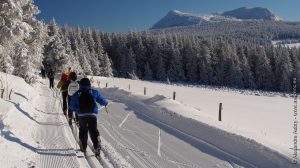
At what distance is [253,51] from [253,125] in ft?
284

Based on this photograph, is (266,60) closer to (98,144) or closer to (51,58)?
(51,58)

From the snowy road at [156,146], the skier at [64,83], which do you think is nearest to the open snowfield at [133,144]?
the snowy road at [156,146]

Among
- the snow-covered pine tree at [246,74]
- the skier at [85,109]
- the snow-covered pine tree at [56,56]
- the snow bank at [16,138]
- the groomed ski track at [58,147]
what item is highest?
the snow-covered pine tree at [56,56]

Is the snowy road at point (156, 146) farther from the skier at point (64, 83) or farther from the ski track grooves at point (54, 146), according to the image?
the skier at point (64, 83)

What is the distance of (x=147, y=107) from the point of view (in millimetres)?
21750

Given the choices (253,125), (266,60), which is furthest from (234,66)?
(253,125)

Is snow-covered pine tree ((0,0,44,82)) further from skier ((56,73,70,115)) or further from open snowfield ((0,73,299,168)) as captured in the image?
skier ((56,73,70,115))

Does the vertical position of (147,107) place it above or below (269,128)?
above

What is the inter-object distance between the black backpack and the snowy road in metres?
1.55

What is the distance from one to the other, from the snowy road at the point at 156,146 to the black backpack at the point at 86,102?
155 centimetres

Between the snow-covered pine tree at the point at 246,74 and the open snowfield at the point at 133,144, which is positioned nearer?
the open snowfield at the point at 133,144

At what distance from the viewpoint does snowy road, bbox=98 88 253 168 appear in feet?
34.5

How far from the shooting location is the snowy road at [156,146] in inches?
414

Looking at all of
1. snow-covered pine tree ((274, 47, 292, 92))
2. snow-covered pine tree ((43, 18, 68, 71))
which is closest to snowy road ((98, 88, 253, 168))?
snow-covered pine tree ((43, 18, 68, 71))
